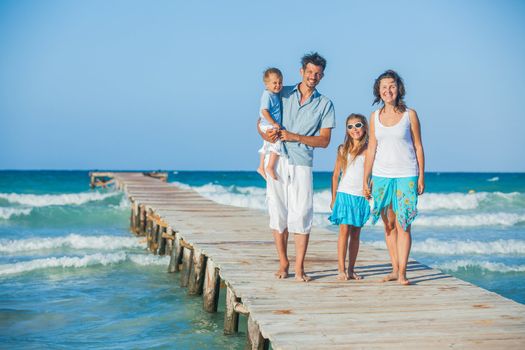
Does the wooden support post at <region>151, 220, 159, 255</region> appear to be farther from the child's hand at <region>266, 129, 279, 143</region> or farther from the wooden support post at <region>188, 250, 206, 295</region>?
the child's hand at <region>266, 129, 279, 143</region>

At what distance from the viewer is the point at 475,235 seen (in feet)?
55.0

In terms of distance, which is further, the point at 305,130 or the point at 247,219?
the point at 247,219

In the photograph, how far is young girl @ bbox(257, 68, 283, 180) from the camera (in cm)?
503

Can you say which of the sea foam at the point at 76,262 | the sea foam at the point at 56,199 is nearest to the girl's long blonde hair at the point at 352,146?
the sea foam at the point at 76,262

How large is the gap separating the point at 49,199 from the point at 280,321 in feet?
88.3

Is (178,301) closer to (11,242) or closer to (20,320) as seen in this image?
(20,320)

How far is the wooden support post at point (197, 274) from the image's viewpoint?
802cm

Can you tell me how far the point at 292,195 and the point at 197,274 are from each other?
11.2ft

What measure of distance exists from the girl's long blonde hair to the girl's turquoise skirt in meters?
0.29

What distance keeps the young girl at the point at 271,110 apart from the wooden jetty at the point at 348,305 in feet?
3.59

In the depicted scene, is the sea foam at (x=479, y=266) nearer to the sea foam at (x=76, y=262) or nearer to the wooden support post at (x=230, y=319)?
the sea foam at (x=76, y=262)

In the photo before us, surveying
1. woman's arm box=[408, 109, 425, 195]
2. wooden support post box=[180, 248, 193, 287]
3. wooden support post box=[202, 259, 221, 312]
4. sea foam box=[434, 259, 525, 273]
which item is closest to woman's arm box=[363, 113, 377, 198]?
woman's arm box=[408, 109, 425, 195]

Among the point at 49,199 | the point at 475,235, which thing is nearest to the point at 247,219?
the point at 475,235

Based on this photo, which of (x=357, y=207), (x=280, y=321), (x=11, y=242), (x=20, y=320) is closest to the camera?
(x=280, y=321)
